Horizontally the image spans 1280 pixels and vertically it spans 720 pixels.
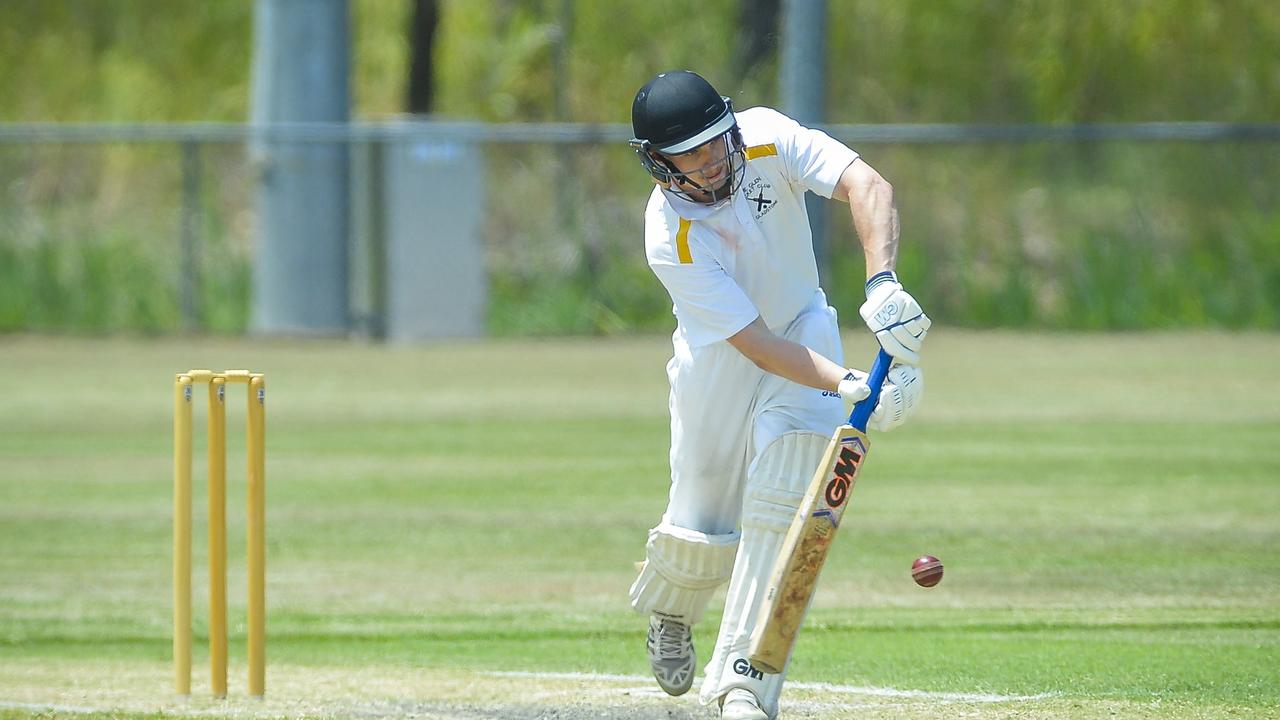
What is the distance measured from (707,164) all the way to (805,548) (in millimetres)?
1028

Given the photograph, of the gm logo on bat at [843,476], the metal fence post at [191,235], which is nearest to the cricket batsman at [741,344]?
the gm logo on bat at [843,476]

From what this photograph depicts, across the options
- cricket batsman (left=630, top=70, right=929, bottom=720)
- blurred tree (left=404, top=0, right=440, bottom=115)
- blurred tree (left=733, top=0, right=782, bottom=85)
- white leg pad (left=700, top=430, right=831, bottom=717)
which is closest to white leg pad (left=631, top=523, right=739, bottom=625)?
cricket batsman (left=630, top=70, right=929, bottom=720)

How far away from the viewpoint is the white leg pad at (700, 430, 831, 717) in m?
5.19

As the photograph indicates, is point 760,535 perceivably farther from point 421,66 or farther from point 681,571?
point 421,66

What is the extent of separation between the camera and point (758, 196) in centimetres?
538

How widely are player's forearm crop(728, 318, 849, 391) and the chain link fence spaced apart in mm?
11864

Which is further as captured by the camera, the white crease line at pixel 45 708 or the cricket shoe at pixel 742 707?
the white crease line at pixel 45 708

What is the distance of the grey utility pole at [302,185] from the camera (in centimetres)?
1773

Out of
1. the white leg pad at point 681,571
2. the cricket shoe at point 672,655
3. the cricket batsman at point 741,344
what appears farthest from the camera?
the cricket shoe at point 672,655

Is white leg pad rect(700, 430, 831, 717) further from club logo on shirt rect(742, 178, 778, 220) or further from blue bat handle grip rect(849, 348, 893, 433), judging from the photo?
club logo on shirt rect(742, 178, 778, 220)

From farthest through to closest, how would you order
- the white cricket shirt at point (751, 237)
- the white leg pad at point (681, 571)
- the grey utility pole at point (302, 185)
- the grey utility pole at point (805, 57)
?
1. the grey utility pole at point (302, 185)
2. the grey utility pole at point (805, 57)
3. the white leg pad at point (681, 571)
4. the white cricket shirt at point (751, 237)

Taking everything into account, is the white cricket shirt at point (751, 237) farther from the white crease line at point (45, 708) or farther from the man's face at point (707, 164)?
the white crease line at point (45, 708)

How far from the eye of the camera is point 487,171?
59.9ft

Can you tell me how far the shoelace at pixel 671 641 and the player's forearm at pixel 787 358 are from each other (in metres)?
0.97
